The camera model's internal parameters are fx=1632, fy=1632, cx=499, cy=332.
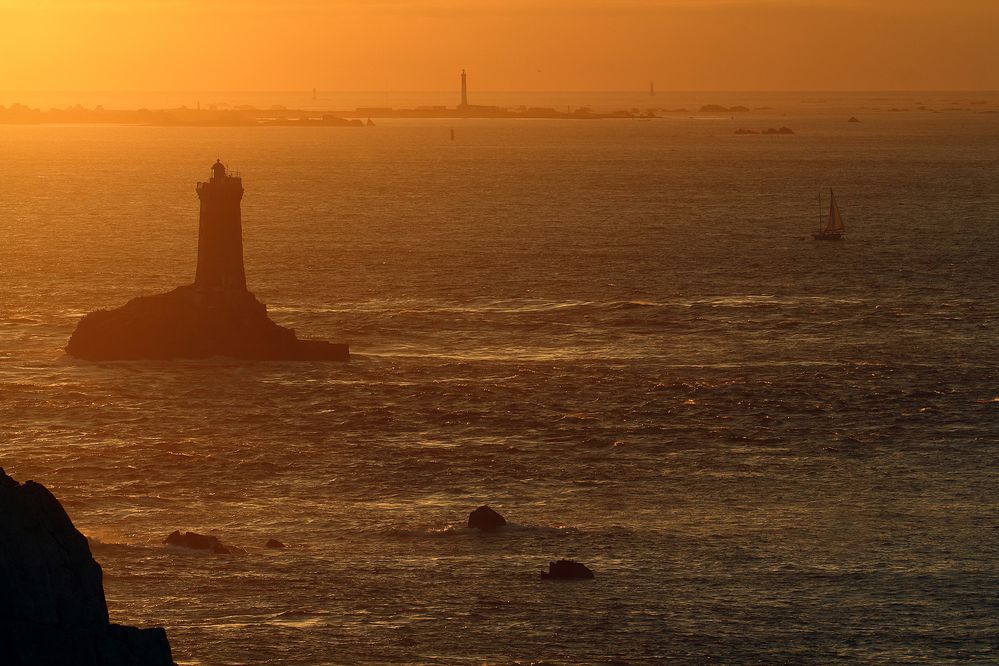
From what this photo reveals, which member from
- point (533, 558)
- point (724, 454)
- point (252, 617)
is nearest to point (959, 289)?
point (724, 454)

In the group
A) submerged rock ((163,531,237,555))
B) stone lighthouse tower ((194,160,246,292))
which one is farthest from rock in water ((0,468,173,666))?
stone lighthouse tower ((194,160,246,292))

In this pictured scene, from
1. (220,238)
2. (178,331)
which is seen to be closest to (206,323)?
(178,331)

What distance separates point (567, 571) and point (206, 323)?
40277 mm

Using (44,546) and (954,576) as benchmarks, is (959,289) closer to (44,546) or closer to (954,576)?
(954,576)

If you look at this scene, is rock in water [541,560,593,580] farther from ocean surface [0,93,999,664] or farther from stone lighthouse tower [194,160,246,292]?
stone lighthouse tower [194,160,246,292]

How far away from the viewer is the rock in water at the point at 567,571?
51000 millimetres

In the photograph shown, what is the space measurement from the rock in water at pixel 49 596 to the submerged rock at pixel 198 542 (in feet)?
57.6

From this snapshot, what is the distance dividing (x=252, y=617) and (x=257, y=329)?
1614 inches

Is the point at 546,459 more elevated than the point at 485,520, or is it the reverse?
the point at 485,520

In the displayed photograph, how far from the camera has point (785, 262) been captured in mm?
133250

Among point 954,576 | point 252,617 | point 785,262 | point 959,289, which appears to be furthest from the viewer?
point 785,262

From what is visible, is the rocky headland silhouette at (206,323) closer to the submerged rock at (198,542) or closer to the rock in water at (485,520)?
the rock in water at (485,520)

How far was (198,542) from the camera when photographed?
2101 inches

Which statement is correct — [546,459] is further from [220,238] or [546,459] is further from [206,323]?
[220,238]
